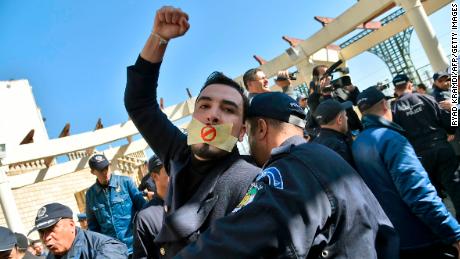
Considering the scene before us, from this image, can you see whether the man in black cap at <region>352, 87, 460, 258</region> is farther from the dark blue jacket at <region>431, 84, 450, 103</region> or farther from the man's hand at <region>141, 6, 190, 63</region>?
the dark blue jacket at <region>431, 84, 450, 103</region>

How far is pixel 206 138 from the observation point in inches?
57.1

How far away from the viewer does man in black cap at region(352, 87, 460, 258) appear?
2.13 m

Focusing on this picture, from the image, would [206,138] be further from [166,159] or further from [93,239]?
[93,239]

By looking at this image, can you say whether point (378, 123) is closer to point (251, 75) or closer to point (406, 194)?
point (406, 194)

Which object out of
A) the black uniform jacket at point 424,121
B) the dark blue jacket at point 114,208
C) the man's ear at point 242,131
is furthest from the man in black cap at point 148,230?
the black uniform jacket at point 424,121

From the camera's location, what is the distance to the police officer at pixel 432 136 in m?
3.61

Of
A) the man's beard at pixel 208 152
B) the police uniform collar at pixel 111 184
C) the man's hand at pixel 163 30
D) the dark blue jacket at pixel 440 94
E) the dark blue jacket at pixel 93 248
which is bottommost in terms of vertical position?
the dark blue jacket at pixel 440 94

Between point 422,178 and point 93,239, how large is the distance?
2150 mm

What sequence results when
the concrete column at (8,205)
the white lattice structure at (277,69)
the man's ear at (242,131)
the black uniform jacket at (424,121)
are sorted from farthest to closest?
the concrete column at (8,205)
the white lattice structure at (277,69)
the black uniform jacket at (424,121)
the man's ear at (242,131)

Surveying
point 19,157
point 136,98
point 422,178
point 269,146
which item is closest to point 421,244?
point 422,178

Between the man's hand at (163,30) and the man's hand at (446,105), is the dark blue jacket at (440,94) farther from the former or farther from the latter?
the man's hand at (163,30)

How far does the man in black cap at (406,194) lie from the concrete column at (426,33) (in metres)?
5.40

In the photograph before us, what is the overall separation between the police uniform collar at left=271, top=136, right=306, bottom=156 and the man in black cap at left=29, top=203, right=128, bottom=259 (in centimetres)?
175

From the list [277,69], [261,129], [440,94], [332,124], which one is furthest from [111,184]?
[277,69]
